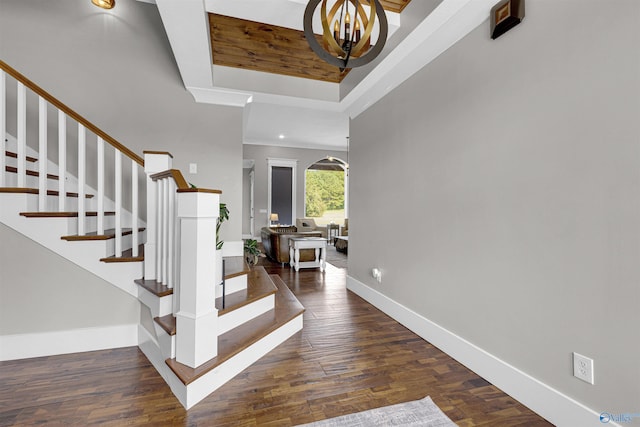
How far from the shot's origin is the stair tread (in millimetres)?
1716

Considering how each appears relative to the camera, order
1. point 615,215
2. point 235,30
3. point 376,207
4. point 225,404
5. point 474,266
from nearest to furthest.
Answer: point 615,215, point 225,404, point 474,266, point 235,30, point 376,207

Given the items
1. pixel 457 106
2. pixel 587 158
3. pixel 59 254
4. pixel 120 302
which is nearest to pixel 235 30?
pixel 457 106

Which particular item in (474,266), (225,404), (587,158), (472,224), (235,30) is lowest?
(225,404)

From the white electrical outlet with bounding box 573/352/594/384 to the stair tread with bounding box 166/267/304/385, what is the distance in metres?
1.88

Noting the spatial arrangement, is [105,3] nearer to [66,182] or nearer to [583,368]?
[66,182]

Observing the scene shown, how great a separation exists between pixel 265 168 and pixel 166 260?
6.07 m

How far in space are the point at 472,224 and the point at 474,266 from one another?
0.30 meters

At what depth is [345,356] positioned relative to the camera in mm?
2262

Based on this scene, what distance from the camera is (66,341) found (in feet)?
7.59

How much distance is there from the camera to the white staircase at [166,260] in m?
1.75

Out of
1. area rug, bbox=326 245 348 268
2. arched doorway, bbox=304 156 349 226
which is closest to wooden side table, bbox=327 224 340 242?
arched doorway, bbox=304 156 349 226

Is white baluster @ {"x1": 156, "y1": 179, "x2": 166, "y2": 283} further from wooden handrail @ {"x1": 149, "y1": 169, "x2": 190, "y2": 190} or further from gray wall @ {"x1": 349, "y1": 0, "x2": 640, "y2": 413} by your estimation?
gray wall @ {"x1": 349, "y1": 0, "x2": 640, "y2": 413}

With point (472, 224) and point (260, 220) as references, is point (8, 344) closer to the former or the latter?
point (472, 224)

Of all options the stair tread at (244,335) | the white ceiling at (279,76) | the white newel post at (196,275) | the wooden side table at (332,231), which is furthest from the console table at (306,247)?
the wooden side table at (332,231)
